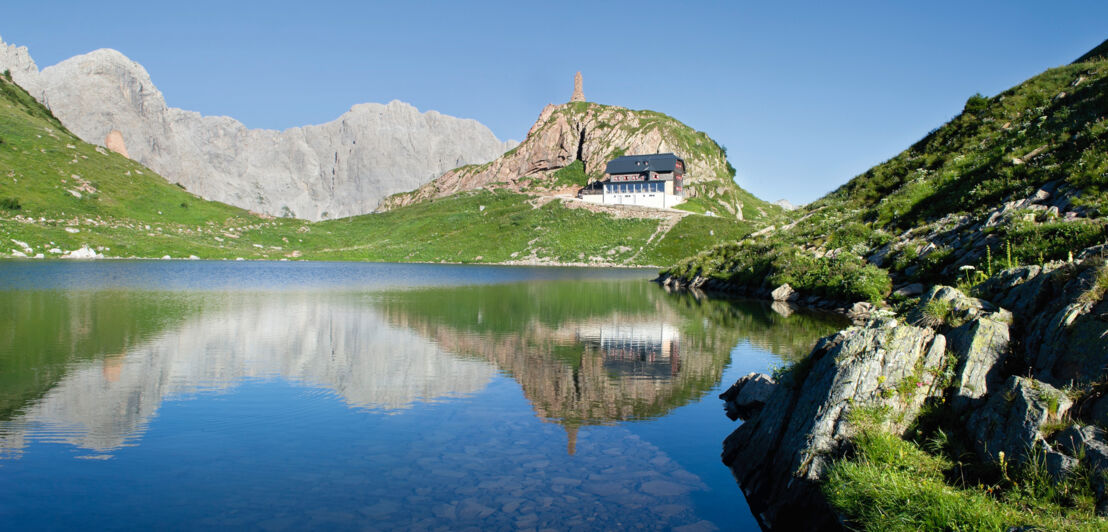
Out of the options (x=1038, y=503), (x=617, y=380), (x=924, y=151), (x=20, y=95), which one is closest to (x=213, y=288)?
(x=617, y=380)

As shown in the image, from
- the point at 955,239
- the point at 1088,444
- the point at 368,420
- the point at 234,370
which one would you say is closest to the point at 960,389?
the point at 1088,444

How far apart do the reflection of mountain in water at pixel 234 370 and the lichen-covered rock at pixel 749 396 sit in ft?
26.5

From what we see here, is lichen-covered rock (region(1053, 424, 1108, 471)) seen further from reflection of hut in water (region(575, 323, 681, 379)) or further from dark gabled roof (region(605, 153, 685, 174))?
dark gabled roof (region(605, 153, 685, 174))

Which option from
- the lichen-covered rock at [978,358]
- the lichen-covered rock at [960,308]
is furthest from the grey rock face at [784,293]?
the lichen-covered rock at [978,358]

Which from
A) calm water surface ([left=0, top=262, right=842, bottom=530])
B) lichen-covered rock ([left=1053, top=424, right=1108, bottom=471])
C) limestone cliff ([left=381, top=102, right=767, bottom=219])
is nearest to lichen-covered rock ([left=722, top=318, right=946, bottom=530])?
calm water surface ([left=0, top=262, right=842, bottom=530])

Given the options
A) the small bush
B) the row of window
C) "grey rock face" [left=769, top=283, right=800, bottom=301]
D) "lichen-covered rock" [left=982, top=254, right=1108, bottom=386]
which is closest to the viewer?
"lichen-covered rock" [left=982, top=254, right=1108, bottom=386]

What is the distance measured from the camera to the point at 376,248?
454 feet

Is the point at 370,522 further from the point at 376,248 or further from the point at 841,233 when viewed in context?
the point at 376,248

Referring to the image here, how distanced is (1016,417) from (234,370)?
22731 mm

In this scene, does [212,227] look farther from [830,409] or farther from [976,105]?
[830,409]

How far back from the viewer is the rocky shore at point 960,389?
9.34 meters

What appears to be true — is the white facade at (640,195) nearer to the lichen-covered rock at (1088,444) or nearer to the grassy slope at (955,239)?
the grassy slope at (955,239)

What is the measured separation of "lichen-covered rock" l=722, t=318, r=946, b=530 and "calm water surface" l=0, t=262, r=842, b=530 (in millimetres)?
702

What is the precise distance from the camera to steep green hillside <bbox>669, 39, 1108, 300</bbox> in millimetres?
29547
